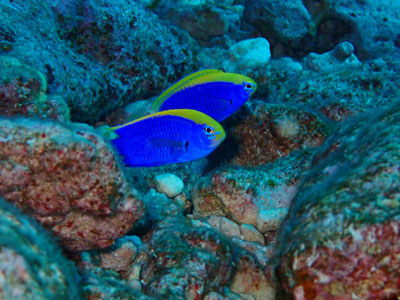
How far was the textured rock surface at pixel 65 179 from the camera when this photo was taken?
191cm

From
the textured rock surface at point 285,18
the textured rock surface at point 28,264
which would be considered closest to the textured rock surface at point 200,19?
the textured rock surface at point 285,18

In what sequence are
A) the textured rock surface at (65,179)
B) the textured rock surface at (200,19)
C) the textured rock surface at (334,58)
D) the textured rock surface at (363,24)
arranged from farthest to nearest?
the textured rock surface at (363,24)
the textured rock surface at (200,19)
the textured rock surface at (334,58)
the textured rock surface at (65,179)

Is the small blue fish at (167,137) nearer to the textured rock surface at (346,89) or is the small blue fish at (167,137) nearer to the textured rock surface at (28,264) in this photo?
the textured rock surface at (28,264)

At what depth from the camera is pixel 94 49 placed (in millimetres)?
5098

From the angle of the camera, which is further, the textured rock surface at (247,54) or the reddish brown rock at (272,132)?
the textured rock surface at (247,54)

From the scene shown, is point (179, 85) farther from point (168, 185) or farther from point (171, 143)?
point (168, 185)

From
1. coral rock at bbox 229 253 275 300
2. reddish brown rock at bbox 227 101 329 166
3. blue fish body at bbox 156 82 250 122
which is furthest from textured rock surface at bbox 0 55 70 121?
reddish brown rock at bbox 227 101 329 166

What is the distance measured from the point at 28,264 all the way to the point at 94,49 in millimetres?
4408

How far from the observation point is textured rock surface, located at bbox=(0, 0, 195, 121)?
3.73m

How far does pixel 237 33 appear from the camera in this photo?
953cm

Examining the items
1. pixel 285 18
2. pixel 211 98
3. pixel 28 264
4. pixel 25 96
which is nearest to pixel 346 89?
pixel 211 98

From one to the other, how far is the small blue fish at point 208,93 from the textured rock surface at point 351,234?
1632mm

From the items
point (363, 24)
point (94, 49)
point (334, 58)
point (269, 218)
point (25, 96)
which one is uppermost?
point (25, 96)

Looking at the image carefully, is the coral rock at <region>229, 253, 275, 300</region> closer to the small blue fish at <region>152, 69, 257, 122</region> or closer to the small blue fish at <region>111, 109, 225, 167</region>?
the small blue fish at <region>111, 109, 225, 167</region>
